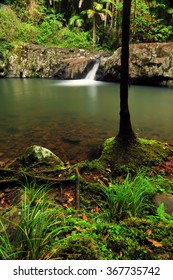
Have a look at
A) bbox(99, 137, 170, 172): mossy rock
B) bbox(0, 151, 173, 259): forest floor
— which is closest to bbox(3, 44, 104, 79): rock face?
bbox(99, 137, 170, 172): mossy rock

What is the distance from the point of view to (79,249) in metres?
2.26

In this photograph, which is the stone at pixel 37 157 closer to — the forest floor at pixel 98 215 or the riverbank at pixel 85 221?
the forest floor at pixel 98 215

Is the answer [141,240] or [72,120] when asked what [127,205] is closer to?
[141,240]

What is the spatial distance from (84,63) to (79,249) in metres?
21.0

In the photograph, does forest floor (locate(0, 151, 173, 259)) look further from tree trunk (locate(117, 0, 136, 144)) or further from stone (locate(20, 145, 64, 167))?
tree trunk (locate(117, 0, 136, 144))

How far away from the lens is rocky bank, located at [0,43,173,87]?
57.7 ft

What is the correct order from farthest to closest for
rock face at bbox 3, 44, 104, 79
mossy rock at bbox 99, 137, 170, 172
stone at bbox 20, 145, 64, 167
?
rock face at bbox 3, 44, 104, 79 → stone at bbox 20, 145, 64, 167 → mossy rock at bbox 99, 137, 170, 172

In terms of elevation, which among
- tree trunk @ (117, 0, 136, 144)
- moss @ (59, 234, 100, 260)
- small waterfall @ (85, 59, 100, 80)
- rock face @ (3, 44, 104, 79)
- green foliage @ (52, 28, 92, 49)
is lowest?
moss @ (59, 234, 100, 260)

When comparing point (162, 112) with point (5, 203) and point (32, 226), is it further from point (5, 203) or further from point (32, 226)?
point (32, 226)

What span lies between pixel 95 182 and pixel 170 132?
4211mm

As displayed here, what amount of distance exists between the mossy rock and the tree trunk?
17 cm

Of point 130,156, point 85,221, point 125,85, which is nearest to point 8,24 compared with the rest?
point 125,85

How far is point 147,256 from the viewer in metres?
2.29
